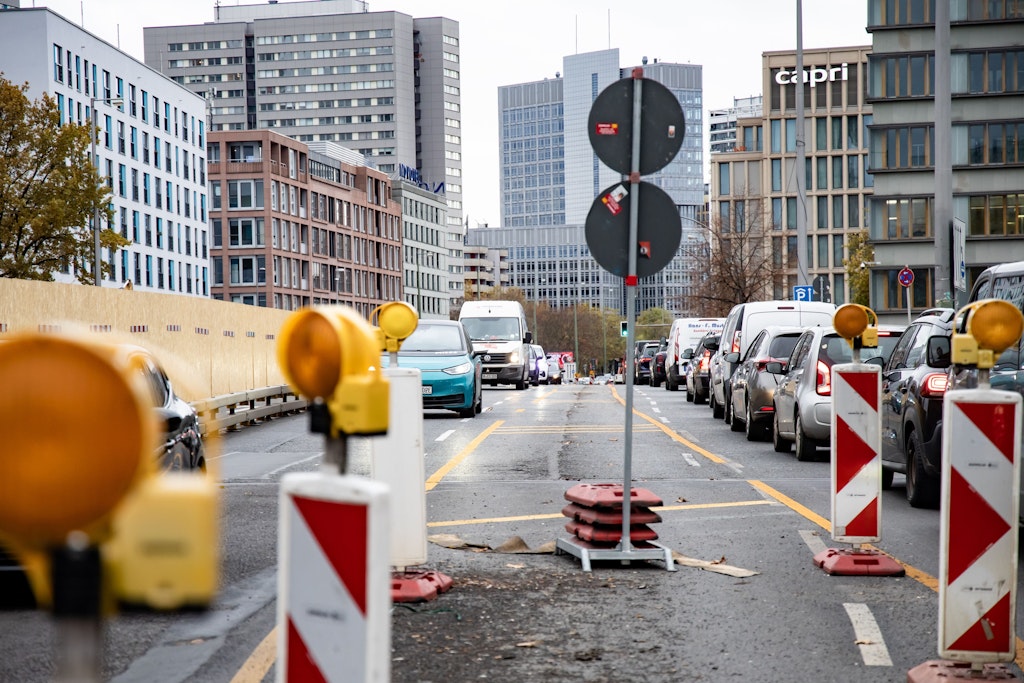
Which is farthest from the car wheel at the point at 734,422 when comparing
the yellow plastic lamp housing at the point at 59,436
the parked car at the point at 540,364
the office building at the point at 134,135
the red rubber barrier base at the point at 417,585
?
the office building at the point at 134,135

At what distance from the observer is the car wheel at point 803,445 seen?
15.8 m

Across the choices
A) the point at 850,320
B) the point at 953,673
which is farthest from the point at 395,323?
the point at 953,673

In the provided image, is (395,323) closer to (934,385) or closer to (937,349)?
(937,349)

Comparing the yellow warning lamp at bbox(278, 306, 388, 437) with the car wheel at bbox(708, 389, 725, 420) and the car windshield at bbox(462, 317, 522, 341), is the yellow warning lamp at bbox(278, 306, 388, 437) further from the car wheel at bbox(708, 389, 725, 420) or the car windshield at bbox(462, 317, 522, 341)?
the car windshield at bbox(462, 317, 522, 341)

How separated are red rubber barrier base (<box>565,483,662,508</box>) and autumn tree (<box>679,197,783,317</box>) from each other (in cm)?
5126

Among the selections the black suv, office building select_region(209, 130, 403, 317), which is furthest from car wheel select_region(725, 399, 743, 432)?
office building select_region(209, 130, 403, 317)

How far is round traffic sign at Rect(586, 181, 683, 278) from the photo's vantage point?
8.55 metres

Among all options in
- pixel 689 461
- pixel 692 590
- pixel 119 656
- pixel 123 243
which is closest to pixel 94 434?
pixel 119 656

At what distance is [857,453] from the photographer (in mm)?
7992

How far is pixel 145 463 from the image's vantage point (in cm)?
153

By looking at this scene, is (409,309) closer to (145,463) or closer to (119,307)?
(145,463)

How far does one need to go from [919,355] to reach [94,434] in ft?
36.4

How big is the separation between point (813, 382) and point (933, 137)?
2120 inches

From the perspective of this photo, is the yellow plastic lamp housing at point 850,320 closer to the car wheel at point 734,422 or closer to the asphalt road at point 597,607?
the asphalt road at point 597,607
